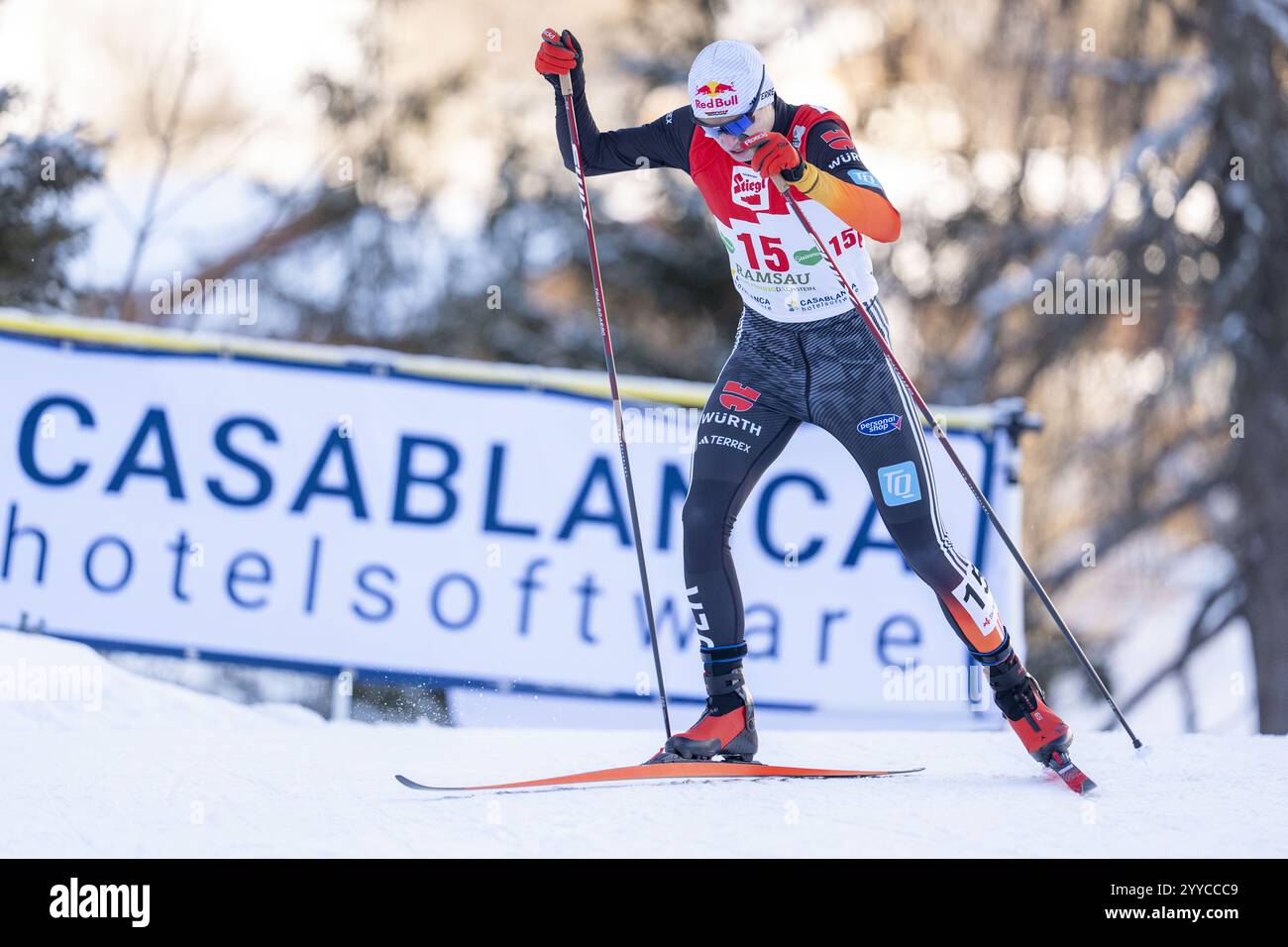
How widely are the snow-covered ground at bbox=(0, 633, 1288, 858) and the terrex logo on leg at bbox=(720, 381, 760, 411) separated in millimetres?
1009

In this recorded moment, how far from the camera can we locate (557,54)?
3752 millimetres

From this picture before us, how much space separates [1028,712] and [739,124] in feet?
5.59

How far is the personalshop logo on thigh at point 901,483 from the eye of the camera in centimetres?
342

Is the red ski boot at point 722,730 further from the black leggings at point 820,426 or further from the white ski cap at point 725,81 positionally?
the white ski cap at point 725,81

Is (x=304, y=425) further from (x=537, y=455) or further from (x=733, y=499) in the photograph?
(x=733, y=499)

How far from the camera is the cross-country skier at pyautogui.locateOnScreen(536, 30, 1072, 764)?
11.2ft

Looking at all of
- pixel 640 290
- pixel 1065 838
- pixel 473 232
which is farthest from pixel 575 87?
pixel 473 232

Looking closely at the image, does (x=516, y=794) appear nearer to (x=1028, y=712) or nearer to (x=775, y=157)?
(x=1028, y=712)

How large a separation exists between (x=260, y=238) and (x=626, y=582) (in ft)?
29.3

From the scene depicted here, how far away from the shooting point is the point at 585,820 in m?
2.97
